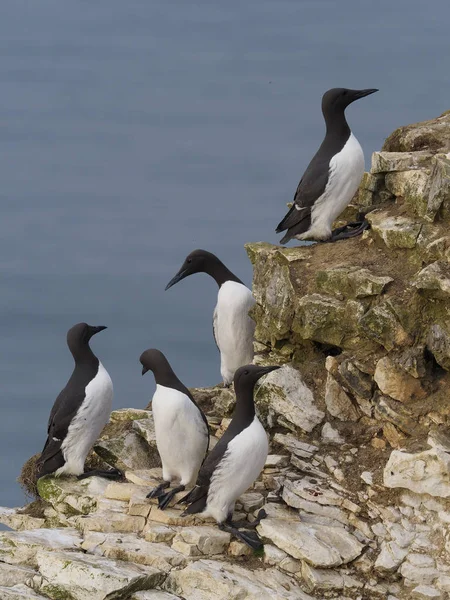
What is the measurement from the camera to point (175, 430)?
1288 centimetres

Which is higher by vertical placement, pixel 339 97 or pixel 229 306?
pixel 339 97

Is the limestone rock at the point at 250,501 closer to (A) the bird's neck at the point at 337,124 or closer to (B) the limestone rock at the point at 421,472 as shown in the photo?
(B) the limestone rock at the point at 421,472

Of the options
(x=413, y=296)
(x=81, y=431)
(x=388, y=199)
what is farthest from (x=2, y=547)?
(x=388, y=199)

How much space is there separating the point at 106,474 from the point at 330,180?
4.22 m

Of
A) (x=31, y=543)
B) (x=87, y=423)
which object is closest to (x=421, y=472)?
(x=87, y=423)

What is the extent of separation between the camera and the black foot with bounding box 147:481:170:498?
12.8 meters

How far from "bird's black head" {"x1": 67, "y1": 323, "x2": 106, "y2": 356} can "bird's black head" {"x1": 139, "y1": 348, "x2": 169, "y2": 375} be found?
3.10 feet

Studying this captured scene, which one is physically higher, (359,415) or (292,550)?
(359,415)

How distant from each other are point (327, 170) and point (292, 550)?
4.68 meters

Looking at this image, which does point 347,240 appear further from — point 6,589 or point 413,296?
point 6,589

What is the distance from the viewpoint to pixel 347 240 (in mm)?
14742

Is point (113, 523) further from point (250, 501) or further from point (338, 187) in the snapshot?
point (338, 187)

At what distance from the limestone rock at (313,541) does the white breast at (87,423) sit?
2415 millimetres

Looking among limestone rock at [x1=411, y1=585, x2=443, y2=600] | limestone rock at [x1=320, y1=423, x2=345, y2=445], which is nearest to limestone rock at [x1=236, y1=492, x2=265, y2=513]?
limestone rock at [x1=320, y1=423, x2=345, y2=445]
